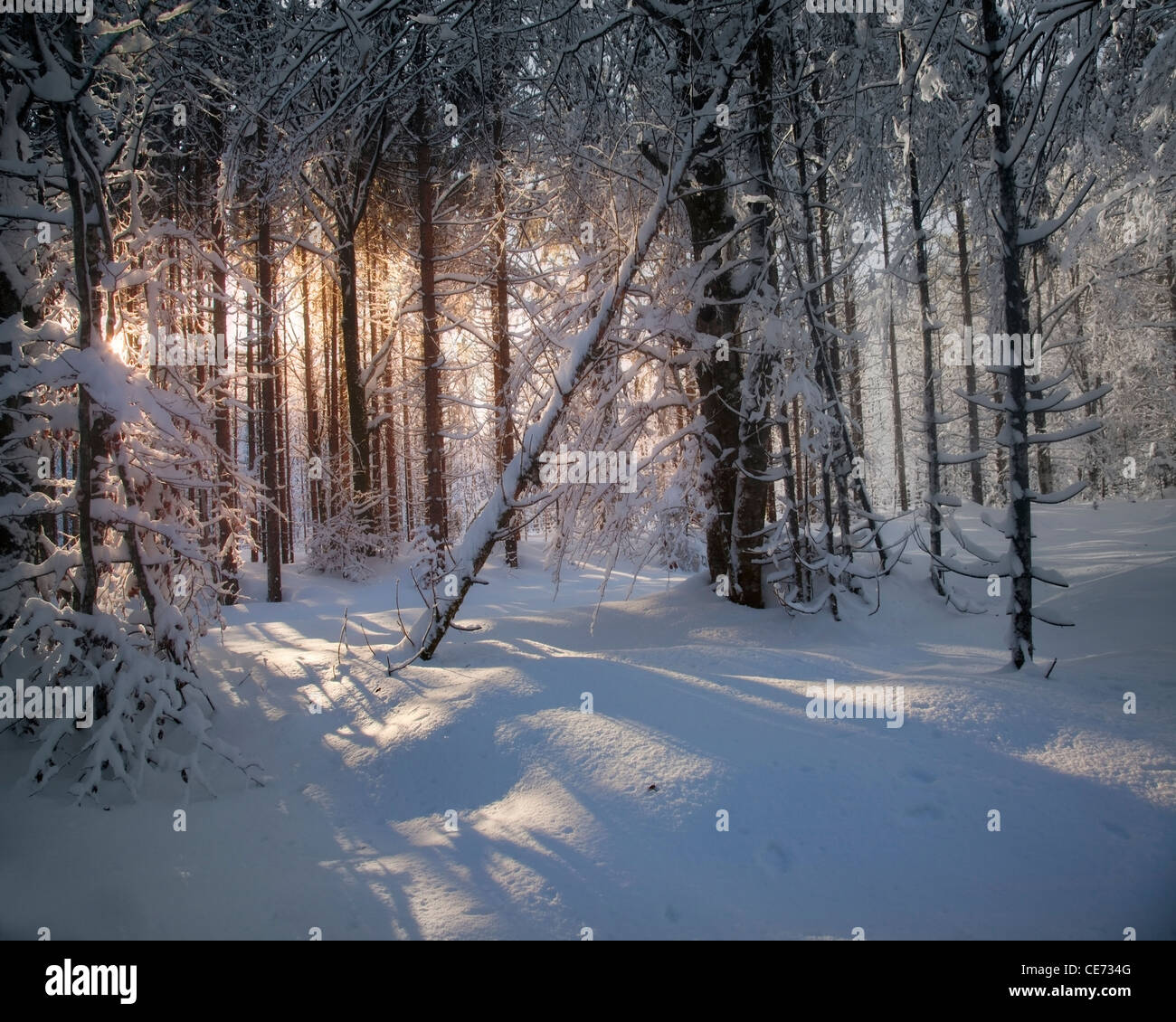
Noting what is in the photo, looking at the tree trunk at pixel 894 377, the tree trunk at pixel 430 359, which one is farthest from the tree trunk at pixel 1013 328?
the tree trunk at pixel 430 359

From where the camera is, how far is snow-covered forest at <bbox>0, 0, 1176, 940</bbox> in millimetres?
2775

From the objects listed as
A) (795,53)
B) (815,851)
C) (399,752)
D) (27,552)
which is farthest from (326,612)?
(795,53)

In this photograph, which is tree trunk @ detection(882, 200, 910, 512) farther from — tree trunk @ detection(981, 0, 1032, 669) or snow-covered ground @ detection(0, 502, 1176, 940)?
snow-covered ground @ detection(0, 502, 1176, 940)

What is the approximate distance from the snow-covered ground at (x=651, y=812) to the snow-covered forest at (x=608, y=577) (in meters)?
0.02

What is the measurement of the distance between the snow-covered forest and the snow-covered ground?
0.02 meters

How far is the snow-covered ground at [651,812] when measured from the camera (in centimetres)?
249

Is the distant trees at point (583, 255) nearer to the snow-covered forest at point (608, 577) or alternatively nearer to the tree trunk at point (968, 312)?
the snow-covered forest at point (608, 577)

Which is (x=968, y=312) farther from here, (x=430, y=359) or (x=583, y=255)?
(x=430, y=359)

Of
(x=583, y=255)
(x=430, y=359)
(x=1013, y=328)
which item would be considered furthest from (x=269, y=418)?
(x=1013, y=328)

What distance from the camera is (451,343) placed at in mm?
15117

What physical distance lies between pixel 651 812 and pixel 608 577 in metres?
3.63

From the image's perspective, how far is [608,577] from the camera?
663cm
